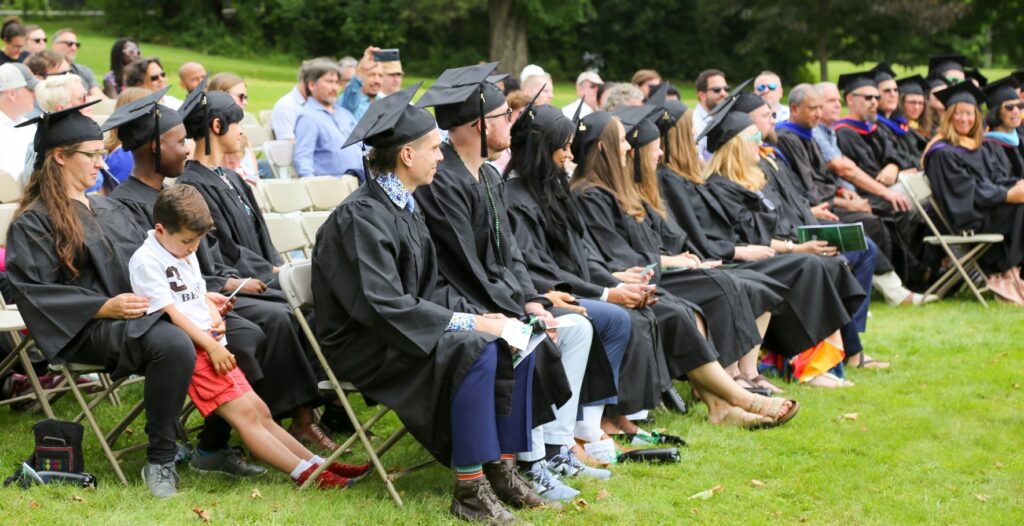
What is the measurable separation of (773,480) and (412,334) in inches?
75.3

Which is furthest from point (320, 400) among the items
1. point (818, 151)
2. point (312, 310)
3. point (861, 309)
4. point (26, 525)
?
point (818, 151)

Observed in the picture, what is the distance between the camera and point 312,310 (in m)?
5.86

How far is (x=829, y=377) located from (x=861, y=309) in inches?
28.8

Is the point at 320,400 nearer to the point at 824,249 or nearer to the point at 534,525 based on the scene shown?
the point at 534,525

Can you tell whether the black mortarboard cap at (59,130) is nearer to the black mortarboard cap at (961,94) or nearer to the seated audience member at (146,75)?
the seated audience member at (146,75)

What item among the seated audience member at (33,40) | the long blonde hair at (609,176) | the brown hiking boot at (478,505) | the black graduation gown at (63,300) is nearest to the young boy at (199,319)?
the black graduation gown at (63,300)

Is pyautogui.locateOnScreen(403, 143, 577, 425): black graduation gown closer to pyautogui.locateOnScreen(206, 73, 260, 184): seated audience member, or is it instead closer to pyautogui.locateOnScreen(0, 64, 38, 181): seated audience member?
pyautogui.locateOnScreen(206, 73, 260, 184): seated audience member

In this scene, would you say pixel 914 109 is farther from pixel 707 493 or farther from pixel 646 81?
pixel 707 493

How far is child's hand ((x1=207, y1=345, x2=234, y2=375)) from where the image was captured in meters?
5.31

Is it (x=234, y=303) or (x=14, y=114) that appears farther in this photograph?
(x=14, y=114)

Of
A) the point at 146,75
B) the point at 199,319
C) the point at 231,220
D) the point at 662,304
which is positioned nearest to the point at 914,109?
the point at 662,304

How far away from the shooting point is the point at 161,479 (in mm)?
5238

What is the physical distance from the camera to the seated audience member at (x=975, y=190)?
422 inches

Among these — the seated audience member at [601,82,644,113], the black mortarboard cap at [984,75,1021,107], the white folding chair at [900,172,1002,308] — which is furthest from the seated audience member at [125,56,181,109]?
the black mortarboard cap at [984,75,1021,107]
